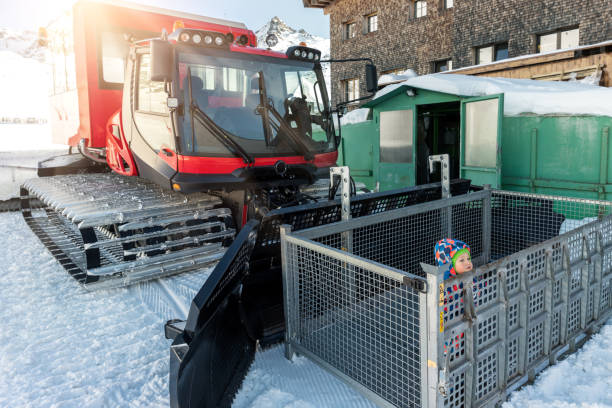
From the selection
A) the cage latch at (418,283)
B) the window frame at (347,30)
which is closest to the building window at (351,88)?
the window frame at (347,30)

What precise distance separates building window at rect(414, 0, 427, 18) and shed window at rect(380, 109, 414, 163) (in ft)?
30.5

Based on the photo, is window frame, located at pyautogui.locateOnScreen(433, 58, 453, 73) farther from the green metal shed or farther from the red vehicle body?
the red vehicle body

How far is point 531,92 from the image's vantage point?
859 centimetres

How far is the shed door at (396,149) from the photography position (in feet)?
32.9

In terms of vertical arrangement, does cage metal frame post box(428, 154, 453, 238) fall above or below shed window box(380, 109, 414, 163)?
below

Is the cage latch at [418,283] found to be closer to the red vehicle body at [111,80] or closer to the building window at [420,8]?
the red vehicle body at [111,80]

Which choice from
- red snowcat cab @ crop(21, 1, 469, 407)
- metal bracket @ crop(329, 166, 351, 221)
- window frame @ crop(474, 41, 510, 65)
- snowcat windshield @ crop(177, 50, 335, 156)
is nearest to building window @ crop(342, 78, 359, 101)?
window frame @ crop(474, 41, 510, 65)

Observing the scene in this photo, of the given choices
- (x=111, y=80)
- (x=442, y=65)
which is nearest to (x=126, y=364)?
(x=111, y=80)

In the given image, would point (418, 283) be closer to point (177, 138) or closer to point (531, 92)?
point (177, 138)

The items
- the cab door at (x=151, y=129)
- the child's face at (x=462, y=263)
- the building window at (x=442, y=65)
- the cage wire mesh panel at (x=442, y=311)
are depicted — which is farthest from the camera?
the building window at (x=442, y=65)

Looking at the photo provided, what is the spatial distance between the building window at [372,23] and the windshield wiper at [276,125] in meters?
16.1

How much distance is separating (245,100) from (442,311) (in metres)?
3.54

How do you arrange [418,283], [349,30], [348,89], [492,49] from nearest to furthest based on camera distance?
[418,283] → [492,49] → [349,30] → [348,89]

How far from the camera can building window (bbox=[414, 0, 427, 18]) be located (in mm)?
17675
